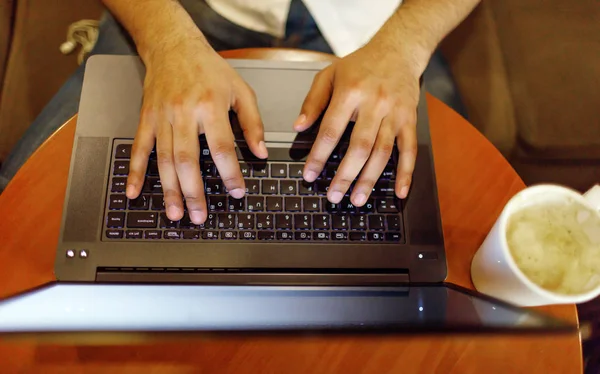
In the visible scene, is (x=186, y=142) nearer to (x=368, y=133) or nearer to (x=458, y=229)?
(x=368, y=133)

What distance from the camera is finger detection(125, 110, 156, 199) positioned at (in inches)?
21.5

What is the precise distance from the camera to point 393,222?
564mm

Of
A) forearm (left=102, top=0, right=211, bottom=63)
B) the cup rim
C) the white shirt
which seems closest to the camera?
the cup rim

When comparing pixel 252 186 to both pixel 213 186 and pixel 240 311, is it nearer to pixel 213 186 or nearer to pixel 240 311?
pixel 213 186

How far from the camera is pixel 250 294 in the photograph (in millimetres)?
395

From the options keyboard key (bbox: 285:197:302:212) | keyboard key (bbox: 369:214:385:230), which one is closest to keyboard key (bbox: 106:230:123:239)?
keyboard key (bbox: 285:197:302:212)

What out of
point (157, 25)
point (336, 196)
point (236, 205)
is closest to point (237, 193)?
point (236, 205)

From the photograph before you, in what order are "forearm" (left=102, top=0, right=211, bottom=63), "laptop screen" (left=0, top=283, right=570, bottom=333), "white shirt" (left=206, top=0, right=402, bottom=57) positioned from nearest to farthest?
"laptop screen" (left=0, top=283, right=570, bottom=333), "forearm" (left=102, top=0, right=211, bottom=63), "white shirt" (left=206, top=0, right=402, bottom=57)

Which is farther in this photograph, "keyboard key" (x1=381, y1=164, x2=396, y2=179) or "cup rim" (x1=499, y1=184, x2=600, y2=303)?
"keyboard key" (x1=381, y1=164, x2=396, y2=179)

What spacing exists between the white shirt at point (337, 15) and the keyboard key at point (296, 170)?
282 mm

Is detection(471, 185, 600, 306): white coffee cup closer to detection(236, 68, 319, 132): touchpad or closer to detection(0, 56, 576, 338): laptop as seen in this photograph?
detection(0, 56, 576, 338): laptop

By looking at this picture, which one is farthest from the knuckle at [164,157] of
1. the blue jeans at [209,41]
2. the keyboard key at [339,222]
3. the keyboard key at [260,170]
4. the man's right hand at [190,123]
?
the blue jeans at [209,41]

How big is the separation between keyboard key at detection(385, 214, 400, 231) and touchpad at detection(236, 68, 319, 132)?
0.56 feet

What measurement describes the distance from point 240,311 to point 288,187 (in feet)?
0.78
